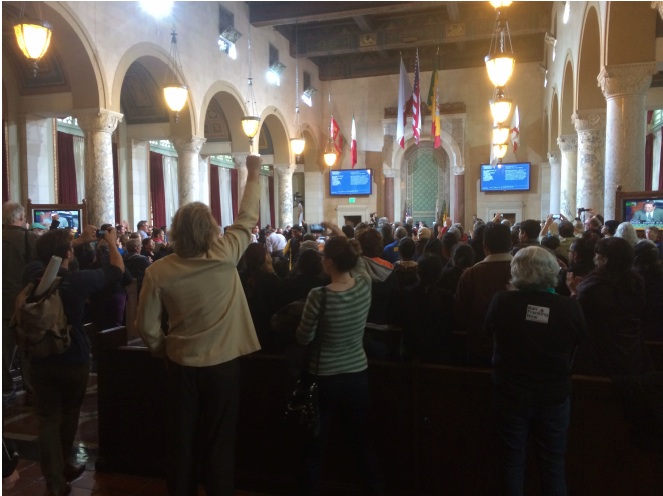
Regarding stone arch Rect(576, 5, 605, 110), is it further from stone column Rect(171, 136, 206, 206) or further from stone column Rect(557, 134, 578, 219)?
stone column Rect(171, 136, 206, 206)

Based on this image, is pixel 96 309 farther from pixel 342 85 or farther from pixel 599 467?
pixel 342 85

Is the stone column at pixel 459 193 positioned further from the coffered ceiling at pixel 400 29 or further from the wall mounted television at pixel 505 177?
the coffered ceiling at pixel 400 29

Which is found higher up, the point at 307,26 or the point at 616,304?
the point at 307,26

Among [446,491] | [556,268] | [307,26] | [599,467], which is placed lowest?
[446,491]

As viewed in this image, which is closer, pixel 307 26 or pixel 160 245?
pixel 160 245

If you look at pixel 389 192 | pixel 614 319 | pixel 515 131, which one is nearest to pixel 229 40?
pixel 389 192

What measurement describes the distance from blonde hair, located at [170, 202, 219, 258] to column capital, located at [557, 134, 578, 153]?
12579mm

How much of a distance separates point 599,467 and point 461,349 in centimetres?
113

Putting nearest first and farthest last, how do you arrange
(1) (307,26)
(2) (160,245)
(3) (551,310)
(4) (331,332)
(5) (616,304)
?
1. (3) (551,310)
2. (4) (331,332)
3. (5) (616,304)
4. (2) (160,245)
5. (1) (307,26)

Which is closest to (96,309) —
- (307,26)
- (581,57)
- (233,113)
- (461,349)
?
(461,349)

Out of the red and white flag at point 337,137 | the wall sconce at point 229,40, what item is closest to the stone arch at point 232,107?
the wall sconce at point 229,40

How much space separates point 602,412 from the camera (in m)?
2.78

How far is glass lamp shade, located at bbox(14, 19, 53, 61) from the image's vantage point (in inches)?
242

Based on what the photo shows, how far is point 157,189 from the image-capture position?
54.3ft
